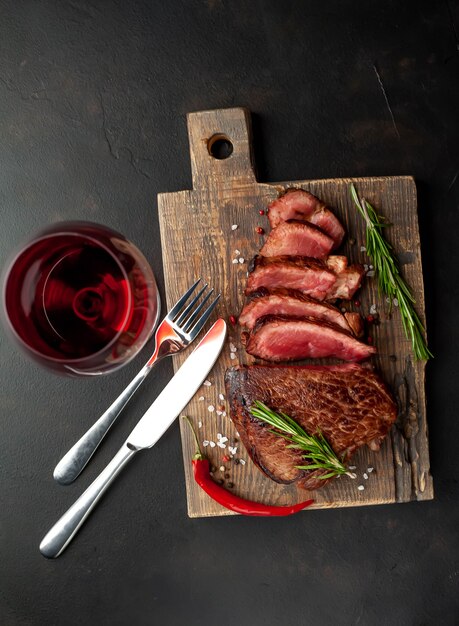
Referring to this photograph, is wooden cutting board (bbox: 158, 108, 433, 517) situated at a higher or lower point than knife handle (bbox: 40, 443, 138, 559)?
higher

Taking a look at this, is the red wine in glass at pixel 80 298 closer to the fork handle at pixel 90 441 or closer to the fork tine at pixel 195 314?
the fork tine at pixel 195 314

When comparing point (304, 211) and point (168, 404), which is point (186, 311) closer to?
point (168, 404)

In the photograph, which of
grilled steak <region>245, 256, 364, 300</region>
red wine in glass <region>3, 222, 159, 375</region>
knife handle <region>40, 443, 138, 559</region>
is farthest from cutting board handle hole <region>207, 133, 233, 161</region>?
knife handle <region>40, 443, 138, 559</region>

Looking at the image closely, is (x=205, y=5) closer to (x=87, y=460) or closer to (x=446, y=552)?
(x=87, y=460)

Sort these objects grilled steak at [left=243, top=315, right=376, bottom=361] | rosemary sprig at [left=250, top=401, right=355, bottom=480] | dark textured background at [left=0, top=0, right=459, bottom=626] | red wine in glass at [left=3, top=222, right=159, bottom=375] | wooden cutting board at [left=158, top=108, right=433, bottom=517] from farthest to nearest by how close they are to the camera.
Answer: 1. dark textured background at [left=0, top=0, right=459, bottom=626]
2. wooden cutting board at [left=158, top=108, right=433, bottom=517]
3. grilled steak at [left=243, top=315, right=376, bottom=361]
4. rosemary sprig at [left=250, top=401, right=355, bottom=480]
5. red wine in glass at [left=3, top=222, right=159, bottom=375]

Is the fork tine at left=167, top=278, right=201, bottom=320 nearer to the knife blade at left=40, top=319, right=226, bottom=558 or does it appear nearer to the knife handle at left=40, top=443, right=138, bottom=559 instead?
the knife blade at left=40, top=319, right=226, bottom=558

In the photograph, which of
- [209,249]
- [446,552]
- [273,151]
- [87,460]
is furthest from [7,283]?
[446,552]

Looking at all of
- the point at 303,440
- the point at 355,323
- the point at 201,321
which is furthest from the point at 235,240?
the point at 303,440
